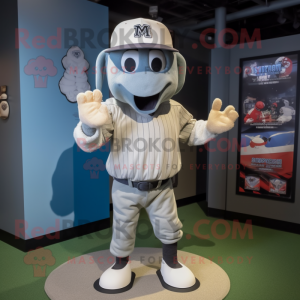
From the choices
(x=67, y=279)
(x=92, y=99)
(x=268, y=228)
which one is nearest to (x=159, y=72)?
(x=92, y=99)

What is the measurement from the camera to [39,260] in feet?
8.72

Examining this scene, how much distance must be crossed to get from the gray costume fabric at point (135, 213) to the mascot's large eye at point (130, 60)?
2.51 ft

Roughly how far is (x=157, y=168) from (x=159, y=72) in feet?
1.98

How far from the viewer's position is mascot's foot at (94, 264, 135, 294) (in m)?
2.14

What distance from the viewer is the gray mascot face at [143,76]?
6.24ft

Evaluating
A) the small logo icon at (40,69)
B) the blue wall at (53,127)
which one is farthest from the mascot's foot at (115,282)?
the small logo icon at (40,69)

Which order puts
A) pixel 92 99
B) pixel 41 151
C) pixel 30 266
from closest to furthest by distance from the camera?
pixel 92 99
pixel 30 266
pixel 41 151

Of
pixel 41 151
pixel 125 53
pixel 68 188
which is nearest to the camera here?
pixel 125 53

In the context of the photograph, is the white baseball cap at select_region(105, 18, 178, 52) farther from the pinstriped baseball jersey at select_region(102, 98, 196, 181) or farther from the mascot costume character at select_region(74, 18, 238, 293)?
the pinstriped baseball jersey at select_region(102, 98, 196, 181)

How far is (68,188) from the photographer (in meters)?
3.09

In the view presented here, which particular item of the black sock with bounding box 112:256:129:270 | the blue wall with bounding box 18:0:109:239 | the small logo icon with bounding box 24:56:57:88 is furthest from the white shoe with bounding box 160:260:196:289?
the small logo icon with bounding box 24:56:57:88

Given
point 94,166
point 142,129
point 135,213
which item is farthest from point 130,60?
point 94,166

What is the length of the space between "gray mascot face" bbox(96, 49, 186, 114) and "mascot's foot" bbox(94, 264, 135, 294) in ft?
3.65

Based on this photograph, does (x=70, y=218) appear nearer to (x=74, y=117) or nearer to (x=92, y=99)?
(x=74, y=117)
